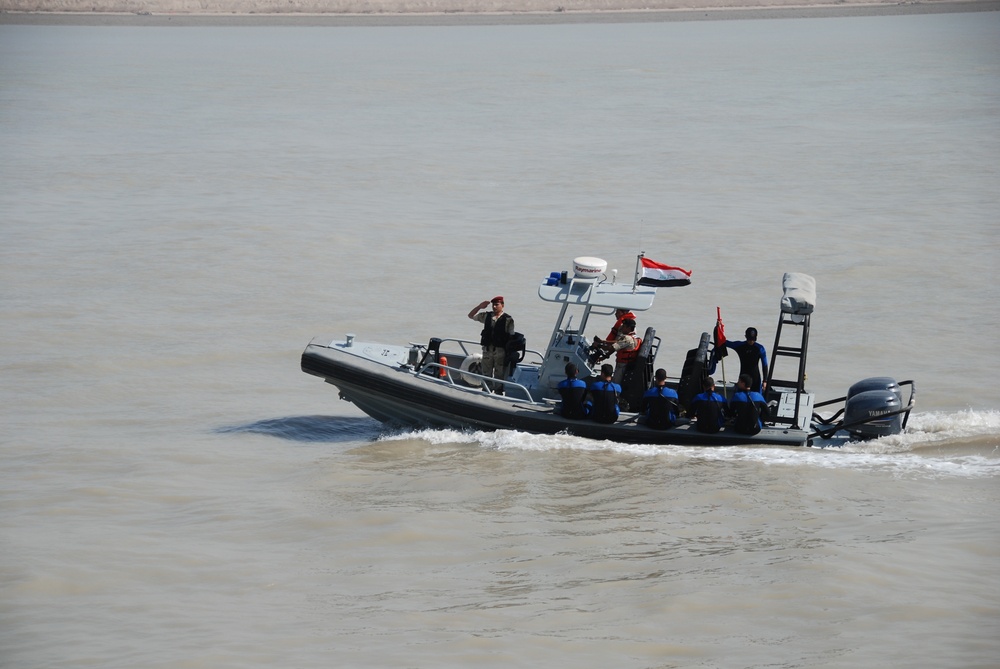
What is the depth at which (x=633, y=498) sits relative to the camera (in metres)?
10.9

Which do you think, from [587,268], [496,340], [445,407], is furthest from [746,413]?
[445,407]

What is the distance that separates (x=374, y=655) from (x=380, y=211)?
1673cm

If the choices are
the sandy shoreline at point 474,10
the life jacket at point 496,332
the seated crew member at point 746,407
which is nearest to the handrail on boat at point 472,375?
the life jacket at point 496,332

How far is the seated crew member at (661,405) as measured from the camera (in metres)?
11.6

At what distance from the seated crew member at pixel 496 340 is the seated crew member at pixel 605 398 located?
3.83ft

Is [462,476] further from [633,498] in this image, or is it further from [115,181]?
[115,181]

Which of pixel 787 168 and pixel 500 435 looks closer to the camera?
pixel 500 435

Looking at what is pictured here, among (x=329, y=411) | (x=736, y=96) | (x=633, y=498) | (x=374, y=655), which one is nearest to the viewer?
(x=374, y=655)

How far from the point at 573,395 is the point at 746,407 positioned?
1.61 meters

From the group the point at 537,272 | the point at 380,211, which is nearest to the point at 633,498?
the point at 537,272

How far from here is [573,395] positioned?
464 inches

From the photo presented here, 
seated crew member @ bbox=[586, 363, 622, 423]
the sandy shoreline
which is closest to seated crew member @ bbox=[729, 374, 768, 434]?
seated crew member @ bbox=[586, 363, 622, 423]

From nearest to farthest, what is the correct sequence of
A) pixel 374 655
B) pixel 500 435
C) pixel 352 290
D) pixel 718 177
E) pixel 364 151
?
pixel 374 655 < pixel 500 435 < pixel 352 290 < pixel 718 177 < pixel 364 151

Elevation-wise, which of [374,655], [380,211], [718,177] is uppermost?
[718,177]
